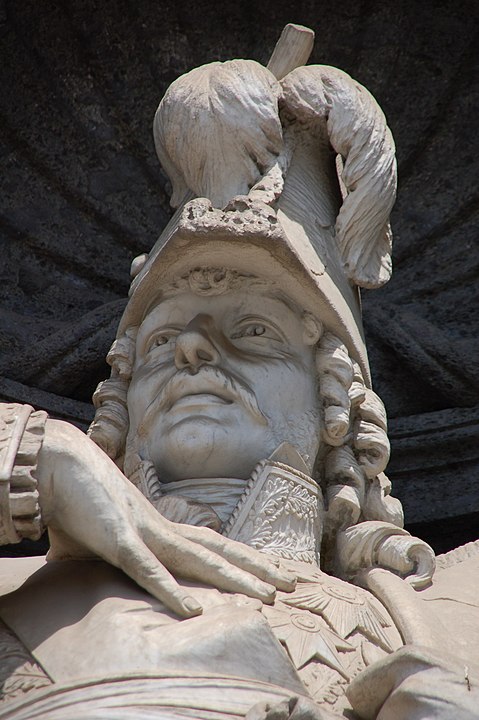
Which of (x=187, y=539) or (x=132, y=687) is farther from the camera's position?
(x=187, y=539)

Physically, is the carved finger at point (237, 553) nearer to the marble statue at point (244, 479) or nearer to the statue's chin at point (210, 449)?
the marble statue at point (244, 479)

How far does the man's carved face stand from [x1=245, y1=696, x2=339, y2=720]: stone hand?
0.85 m

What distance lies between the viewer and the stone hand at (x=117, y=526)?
8.50 feet

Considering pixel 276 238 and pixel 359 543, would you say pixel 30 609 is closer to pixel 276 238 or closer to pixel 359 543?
pixel 359 543

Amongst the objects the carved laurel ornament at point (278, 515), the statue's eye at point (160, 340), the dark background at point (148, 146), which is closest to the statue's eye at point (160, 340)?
the statue's eye at point (160, 340)

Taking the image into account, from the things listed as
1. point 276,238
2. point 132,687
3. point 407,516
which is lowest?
point 407,516

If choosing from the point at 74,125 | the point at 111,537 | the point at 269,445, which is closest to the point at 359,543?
the point at 269,445

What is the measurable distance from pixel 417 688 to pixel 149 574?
1.51 feet

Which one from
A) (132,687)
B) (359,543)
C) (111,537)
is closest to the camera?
(132,687)

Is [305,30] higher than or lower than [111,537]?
higher

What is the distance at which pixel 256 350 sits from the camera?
342cm

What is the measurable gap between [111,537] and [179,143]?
48.9 inches

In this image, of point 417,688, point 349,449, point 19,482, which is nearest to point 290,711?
point 417,688

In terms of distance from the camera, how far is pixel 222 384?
328 cm
